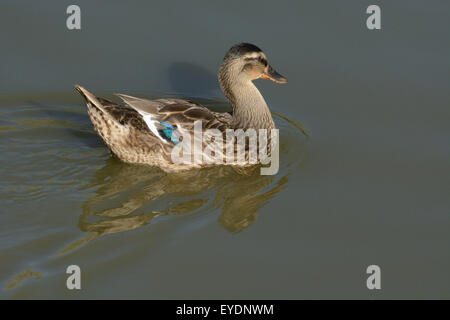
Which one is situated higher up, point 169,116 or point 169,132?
point 169,116

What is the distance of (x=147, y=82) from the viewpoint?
8875 millimetres

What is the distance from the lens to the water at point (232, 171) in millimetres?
5879

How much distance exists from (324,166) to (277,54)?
7.48 feet

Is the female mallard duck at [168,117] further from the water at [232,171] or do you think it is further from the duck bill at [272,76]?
the water at [232,171]

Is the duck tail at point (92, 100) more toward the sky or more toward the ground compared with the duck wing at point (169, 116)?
more toward the sky

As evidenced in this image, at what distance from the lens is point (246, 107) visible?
7.72m

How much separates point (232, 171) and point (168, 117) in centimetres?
95

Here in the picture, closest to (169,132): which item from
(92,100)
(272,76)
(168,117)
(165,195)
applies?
(168,117)

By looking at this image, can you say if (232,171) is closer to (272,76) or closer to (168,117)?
(168,117)

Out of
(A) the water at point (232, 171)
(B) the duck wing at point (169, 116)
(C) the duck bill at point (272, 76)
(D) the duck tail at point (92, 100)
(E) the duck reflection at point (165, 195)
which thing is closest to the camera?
(A) the water at point (232, 171)

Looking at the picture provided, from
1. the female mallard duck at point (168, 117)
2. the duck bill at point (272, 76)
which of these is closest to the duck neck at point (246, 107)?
the female mallard duck at point (168, 117)

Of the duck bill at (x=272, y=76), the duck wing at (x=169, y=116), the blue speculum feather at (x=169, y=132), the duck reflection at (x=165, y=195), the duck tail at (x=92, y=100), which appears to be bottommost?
the duck reflection at (x=165, y=195)

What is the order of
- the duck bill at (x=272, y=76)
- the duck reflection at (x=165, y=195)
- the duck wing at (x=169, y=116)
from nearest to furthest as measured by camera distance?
the duck reflection at (x=165, y=195) → the duck wing at (x=169, y=116) → the duck bill at (x=272, y=76)

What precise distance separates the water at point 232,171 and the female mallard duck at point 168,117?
0.83ft
